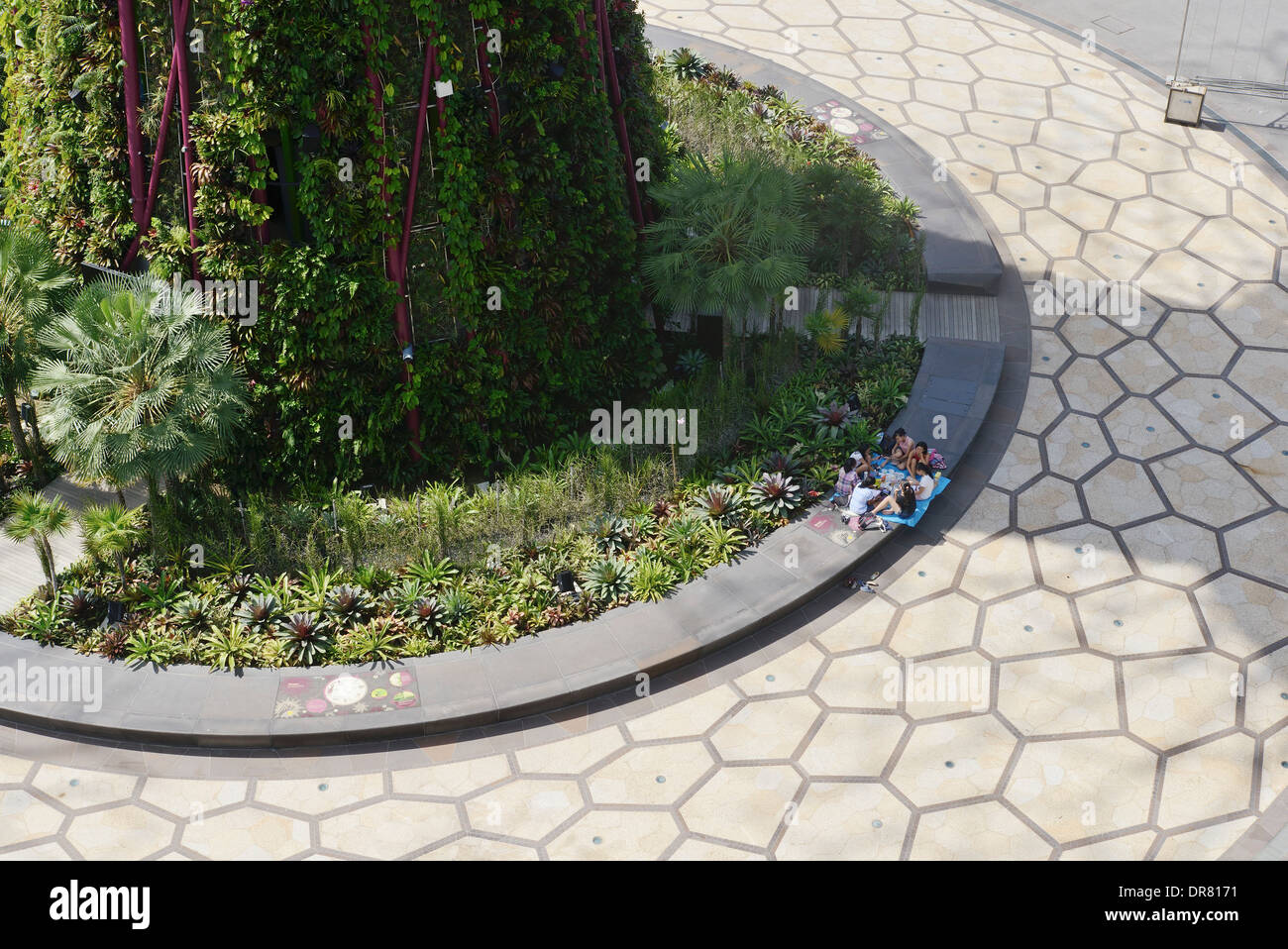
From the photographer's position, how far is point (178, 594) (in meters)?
15.4

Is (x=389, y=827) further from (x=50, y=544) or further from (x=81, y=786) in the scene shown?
(x=50, y=544)

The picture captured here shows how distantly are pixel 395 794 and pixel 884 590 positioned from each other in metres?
5.73

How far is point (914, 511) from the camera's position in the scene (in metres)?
16.3

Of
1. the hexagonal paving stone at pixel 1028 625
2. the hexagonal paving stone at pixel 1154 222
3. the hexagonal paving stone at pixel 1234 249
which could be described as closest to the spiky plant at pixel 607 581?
the hexagonal paving stone at pixel 1028 625

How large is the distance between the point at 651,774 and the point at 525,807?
4.11 feet

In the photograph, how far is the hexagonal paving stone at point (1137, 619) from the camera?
49.5 ft

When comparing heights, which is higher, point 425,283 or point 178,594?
point 425,283

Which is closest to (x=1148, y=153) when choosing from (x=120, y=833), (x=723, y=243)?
(x=723, y=243)

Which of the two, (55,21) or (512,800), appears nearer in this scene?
(512,800)

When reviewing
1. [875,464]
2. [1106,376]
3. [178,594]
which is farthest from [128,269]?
[1106,376]

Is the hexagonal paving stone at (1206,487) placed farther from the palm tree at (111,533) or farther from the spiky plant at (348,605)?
the palm tree at (111,533)

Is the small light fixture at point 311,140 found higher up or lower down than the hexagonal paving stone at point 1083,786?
higher up

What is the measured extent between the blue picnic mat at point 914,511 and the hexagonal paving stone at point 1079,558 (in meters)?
1.22

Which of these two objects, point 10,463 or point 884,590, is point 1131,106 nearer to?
point 884,590
